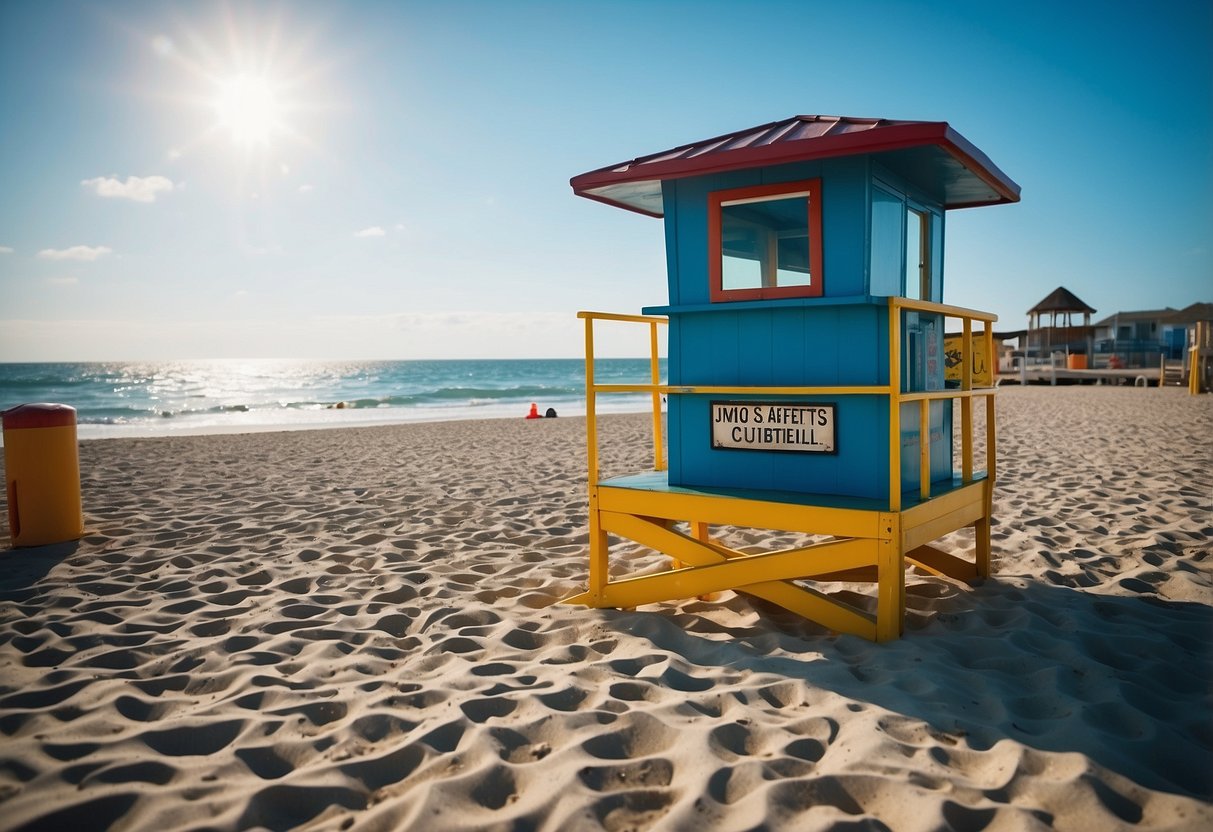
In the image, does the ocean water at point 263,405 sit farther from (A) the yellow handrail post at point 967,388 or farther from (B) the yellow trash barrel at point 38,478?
(A) the yellow handrail post at point 967,388

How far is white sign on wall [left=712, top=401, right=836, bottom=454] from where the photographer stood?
411 cm

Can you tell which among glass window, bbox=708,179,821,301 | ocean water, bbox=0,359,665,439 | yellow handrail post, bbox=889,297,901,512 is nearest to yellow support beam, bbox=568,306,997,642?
yellow handrail post, bbox=889,297,901,512

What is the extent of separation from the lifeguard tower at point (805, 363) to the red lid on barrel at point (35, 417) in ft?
15.5

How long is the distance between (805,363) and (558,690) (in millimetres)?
2162

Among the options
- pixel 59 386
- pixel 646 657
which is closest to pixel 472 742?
pixel 646 657

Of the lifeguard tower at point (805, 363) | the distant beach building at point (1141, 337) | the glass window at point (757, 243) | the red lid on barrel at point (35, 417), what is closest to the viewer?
the lifeguard tower at point (805, 363)

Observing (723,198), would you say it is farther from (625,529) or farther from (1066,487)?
(1066,487)

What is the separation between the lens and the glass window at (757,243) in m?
4.16

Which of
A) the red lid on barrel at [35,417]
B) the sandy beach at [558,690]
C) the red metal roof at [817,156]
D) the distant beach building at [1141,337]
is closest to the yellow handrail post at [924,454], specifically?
the sandy beach at [558,690]

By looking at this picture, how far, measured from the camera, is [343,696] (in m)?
3.21

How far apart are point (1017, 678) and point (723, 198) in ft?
9.33

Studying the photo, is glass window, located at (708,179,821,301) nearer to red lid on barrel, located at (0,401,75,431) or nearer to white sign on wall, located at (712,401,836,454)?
white sign on wall, located at (712,401,836,454)

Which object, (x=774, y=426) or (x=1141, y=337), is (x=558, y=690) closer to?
(x=774, y=426)

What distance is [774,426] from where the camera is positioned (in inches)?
168
